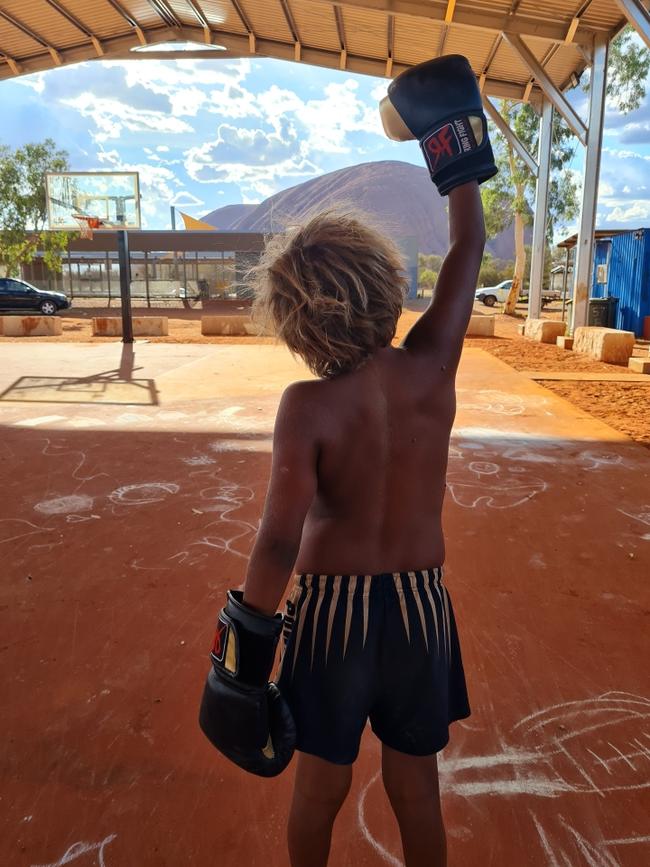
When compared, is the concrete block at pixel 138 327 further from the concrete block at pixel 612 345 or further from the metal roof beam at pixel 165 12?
the concrete block at pixel 612 345

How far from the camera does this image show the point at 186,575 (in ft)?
11.3

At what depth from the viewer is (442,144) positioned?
180cm

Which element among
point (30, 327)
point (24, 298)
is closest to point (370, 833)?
point (30, 327)


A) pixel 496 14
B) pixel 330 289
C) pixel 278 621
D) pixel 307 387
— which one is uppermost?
pixel 496 14

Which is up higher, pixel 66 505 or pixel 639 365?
pixel 639 365

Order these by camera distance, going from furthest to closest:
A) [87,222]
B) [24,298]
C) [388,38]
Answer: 1. [24,298]
2. [87,222]
3. [388,38]

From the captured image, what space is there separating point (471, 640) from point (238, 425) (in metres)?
4.39

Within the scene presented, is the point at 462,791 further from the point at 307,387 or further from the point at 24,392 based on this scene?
the point at 24,392

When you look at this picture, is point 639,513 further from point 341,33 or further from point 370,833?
point 341,33

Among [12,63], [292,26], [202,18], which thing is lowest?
[12,63]

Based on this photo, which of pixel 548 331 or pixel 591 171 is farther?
pixel 548 331

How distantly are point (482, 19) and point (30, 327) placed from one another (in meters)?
13.6

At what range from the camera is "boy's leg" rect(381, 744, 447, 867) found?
150 centimetres

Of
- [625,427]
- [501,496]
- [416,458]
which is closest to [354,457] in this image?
[416,458]
